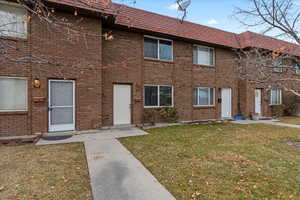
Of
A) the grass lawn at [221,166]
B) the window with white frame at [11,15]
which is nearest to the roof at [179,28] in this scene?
the window with white frame at [11,15]

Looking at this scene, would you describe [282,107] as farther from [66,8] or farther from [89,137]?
[66,8]

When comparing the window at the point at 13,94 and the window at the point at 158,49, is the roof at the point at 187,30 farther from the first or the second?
the window at the point at 13,94

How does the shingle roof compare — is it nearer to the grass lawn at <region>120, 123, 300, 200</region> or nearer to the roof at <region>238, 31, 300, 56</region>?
the roof at <region>238, 31, 300, 56</region>

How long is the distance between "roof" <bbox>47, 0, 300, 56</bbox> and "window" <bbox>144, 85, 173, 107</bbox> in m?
3.29

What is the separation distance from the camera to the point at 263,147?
5.49 m

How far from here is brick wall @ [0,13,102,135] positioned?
6262mm

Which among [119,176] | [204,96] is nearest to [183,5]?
[204,96]

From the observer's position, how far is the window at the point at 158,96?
30.7ft

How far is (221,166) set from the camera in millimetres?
3926

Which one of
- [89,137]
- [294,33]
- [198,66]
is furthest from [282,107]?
[89,137]

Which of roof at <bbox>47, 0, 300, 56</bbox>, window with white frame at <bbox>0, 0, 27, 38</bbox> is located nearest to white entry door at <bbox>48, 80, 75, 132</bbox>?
window with white frame at <bbox>0, 0, 27, 38</bbox>

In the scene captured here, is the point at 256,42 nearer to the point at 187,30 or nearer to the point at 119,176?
the point at 187,30

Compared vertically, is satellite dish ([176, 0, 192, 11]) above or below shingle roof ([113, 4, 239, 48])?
above

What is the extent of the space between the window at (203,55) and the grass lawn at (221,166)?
20.9 ft
